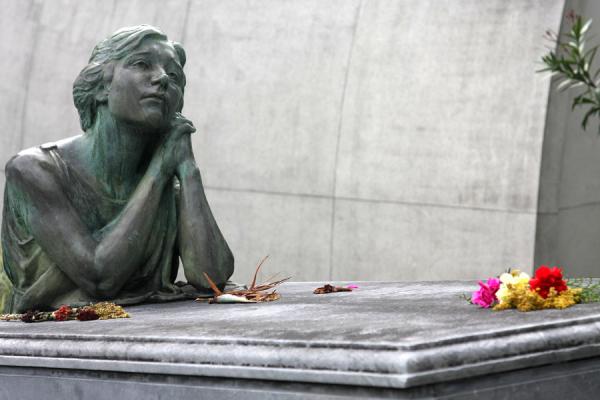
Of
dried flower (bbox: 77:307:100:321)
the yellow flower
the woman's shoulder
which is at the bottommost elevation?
dried flower (bbox: 77:307:100:321)

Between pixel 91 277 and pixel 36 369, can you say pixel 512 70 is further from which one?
pixel 36 369

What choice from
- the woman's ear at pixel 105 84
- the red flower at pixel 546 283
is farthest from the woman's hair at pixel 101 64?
the red flower at pixel 546 283

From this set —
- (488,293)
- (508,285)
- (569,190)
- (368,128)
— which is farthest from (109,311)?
(569,190)

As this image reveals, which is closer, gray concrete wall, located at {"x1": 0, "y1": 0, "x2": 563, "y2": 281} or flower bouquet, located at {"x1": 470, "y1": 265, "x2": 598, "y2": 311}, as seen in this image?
flower bouquet, located at {"x1": 470, "y1": 265, "x2": 598, "y2": 311}

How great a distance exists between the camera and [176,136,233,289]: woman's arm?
18.7ft

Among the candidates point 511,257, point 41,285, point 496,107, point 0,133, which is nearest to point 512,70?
point 496,107

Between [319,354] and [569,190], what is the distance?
867 centimetres

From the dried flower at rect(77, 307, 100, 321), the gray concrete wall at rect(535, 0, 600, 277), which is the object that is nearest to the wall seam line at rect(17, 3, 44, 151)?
the gray concrete wall at rect(535, 0, 600, 277)

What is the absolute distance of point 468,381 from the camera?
125 inches

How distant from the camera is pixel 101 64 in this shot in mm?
5715

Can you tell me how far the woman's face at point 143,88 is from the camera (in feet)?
18.3

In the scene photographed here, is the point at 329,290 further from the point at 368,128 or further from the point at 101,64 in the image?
the point at 368,128

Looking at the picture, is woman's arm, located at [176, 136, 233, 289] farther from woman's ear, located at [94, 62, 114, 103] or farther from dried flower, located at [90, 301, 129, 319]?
dried flower, located at [90, 301, 129, 319]

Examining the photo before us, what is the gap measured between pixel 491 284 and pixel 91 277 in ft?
7.40
